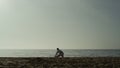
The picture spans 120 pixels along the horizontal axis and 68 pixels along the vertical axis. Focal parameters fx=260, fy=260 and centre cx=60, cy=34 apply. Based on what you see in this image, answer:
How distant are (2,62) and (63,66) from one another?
416 centimetres

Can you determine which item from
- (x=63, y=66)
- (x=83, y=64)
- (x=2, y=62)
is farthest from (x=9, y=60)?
(x=83, y=64)

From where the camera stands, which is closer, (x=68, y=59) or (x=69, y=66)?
(x=69, y=66)

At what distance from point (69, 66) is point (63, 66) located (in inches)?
16.5

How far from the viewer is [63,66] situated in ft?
56.9

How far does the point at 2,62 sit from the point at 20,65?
1.34m

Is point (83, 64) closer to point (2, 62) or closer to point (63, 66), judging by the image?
point (63, 66)

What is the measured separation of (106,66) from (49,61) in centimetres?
397

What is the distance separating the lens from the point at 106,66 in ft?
59.2

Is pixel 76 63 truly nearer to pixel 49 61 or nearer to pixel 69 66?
pixel 69 66

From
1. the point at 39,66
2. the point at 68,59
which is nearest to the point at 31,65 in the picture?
the point at 39,66

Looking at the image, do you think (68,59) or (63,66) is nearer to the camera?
(63,66)

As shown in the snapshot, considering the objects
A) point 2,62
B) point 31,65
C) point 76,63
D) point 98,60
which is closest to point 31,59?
point 31,65

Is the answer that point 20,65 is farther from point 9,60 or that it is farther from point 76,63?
point 76,63

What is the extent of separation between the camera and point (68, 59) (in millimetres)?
18672
